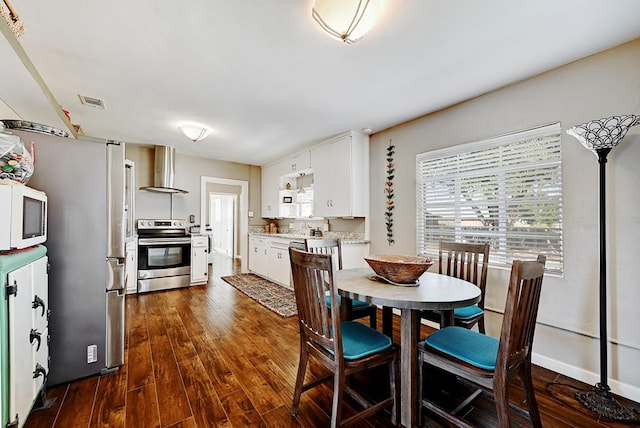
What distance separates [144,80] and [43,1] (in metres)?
0.93

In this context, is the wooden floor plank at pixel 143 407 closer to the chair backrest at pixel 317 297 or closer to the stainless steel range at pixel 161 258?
the chair backrest at pixel 317 297

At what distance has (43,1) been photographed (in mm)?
1588

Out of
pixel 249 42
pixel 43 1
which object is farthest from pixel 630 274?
pixel 43 1

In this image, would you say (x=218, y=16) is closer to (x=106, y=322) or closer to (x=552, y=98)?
(x=106, y=322)

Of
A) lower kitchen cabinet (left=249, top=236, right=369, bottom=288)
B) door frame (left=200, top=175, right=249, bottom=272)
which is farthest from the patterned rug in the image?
door frame (left=200, top=175, right=249, bottom=272)

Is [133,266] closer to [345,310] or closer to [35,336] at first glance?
[35,336]

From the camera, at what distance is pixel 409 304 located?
1.47 metres

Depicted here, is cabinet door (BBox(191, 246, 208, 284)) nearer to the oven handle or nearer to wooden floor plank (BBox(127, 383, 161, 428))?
the oven handle

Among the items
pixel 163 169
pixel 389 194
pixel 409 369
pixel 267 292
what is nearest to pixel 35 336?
pixel 409 369

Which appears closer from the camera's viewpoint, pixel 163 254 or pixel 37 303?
pixel 37 303

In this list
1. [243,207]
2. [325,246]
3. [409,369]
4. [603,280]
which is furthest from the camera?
[243,207]

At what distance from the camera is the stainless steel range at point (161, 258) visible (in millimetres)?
4410

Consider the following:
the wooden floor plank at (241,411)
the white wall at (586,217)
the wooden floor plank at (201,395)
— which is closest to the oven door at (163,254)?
the wooden floor plank at (201,395)

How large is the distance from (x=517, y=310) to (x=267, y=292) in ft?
12.1
